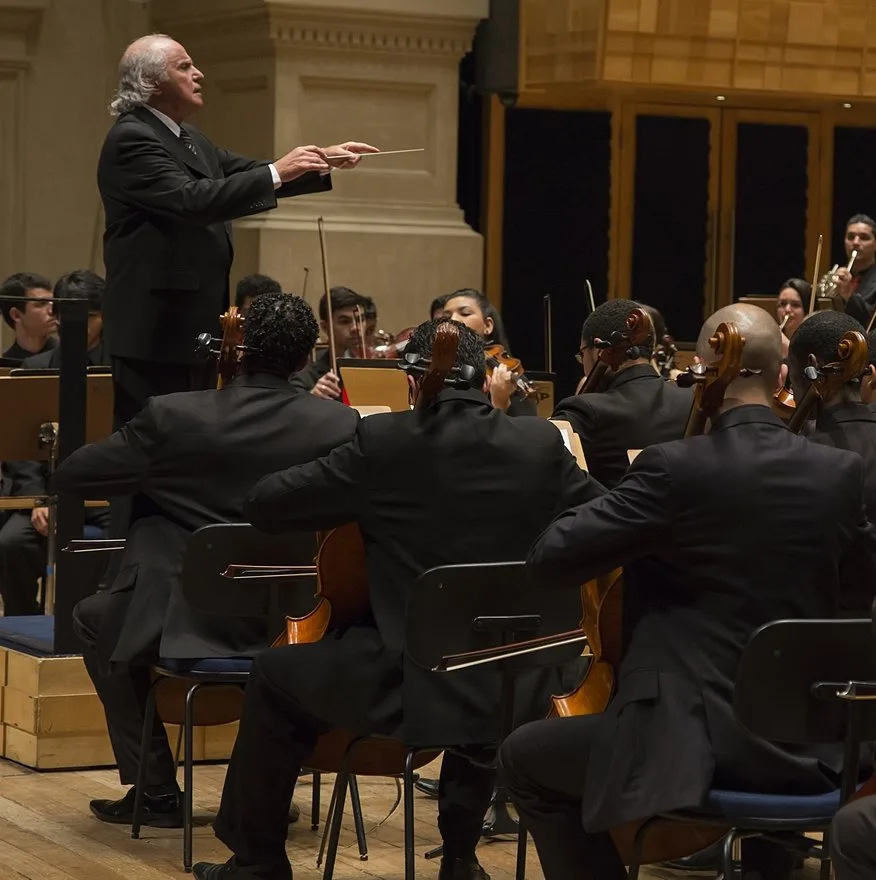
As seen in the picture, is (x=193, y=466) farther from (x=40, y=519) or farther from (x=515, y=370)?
(x=40, y=519)

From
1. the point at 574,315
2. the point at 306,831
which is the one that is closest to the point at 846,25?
the point at 574,315

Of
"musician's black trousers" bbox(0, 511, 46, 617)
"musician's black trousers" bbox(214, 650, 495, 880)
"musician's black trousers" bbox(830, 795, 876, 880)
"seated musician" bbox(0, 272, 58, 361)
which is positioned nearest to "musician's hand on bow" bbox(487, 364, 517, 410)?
"musician's black trousers" bbox(214, 650, 495, 880)

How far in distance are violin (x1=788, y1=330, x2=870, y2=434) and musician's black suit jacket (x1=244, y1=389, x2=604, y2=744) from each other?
0.56m

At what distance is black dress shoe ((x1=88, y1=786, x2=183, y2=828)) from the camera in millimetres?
4328

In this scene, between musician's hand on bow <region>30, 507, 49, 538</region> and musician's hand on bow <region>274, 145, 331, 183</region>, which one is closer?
musician's hand on bow <region>274, 145, 331, 183</region>

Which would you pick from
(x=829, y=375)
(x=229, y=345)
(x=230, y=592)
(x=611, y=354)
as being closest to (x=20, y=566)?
(x=611, y=354)

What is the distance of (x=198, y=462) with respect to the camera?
407 cm

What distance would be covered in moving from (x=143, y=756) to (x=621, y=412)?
1.49 metres

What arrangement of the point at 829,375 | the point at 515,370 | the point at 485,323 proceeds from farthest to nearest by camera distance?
the point at 485,323, the point at 515,370, the point at 829,375

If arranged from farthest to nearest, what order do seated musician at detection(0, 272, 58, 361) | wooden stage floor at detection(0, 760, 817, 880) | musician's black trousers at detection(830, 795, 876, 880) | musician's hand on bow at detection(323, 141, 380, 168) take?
seated musician at detection(0, 272, 58, 361) → musician's hand on bow at detection(323, 141, 380, 168) → wooden stage floor at detection(0, 760, 817, 880) → musician's black trousers at detection(830, 795, 876, 880)

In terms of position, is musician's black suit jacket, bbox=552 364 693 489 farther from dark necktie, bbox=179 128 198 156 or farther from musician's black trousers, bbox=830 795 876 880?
musician's black trousers, bbox=830 795 876 880

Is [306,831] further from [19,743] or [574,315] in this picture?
[574,315]

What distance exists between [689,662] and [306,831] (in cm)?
171

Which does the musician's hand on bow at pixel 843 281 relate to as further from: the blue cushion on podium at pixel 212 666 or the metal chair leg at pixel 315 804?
the blue cushion on podium at pixel 212 666
